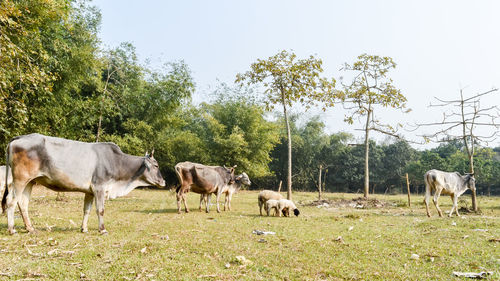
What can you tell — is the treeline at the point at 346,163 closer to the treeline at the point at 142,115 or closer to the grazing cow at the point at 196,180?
the treeline at the point at 142,115

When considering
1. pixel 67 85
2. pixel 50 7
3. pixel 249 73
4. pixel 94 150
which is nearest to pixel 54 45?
pixel 67 85

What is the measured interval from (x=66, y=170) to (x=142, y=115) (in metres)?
20.5

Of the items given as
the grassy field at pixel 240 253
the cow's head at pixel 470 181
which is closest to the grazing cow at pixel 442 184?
the cow's head at pixel 470 181

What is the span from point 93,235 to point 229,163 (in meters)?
22.2

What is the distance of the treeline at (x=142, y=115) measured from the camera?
40.6ft

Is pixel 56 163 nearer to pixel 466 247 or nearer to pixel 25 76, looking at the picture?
pixel 25 76

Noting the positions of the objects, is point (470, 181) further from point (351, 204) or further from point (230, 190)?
point (230, 190)

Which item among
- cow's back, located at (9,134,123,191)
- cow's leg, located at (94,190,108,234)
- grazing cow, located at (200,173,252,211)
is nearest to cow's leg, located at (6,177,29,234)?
cow's back, located at (9,134,123,191)

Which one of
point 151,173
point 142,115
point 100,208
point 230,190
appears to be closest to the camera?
point 100,208

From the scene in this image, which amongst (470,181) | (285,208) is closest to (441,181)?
(470,181)

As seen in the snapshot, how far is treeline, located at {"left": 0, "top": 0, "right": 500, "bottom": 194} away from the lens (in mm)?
12375

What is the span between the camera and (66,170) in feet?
22.3

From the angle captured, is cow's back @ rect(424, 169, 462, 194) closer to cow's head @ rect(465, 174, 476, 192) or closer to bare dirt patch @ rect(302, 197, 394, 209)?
cow's head @ rect(465, 174, 476, 192)

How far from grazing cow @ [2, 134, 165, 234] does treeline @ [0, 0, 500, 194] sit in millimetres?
2062
